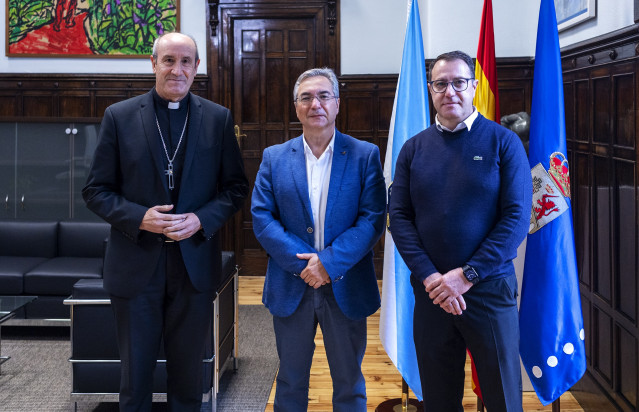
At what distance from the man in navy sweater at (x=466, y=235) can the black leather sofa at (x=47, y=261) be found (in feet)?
9.83

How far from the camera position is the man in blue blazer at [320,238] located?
2.43 metres

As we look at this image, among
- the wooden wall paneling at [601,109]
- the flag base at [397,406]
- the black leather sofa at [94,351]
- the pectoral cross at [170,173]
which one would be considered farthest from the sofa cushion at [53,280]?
the wooden wall paneling at [601,109]

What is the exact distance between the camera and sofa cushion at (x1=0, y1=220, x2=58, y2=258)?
525cm

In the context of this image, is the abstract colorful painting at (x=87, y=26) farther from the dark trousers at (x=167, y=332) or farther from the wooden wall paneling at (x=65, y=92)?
the dark trousers at (x=167, y=332)

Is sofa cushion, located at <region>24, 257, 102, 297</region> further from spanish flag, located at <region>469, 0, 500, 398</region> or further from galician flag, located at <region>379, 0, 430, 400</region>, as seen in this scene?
spanish flag, located at <region>469, 0, 500, 398</region>

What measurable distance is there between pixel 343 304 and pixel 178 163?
815 millimetres

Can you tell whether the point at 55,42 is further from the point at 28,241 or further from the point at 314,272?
the point at 314,272

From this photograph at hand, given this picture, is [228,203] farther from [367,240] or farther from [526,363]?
[526,363]

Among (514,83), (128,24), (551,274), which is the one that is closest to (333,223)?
(551,274)

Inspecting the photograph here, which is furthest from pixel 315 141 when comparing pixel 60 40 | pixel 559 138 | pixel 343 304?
pixel 60 40

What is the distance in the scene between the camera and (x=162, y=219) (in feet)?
7.92

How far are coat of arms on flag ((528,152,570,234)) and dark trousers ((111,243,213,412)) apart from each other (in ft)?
4.71

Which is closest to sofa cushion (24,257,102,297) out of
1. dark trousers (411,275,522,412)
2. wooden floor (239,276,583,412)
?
wooden floor (239,276,583,412)

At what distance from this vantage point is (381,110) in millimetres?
6652
